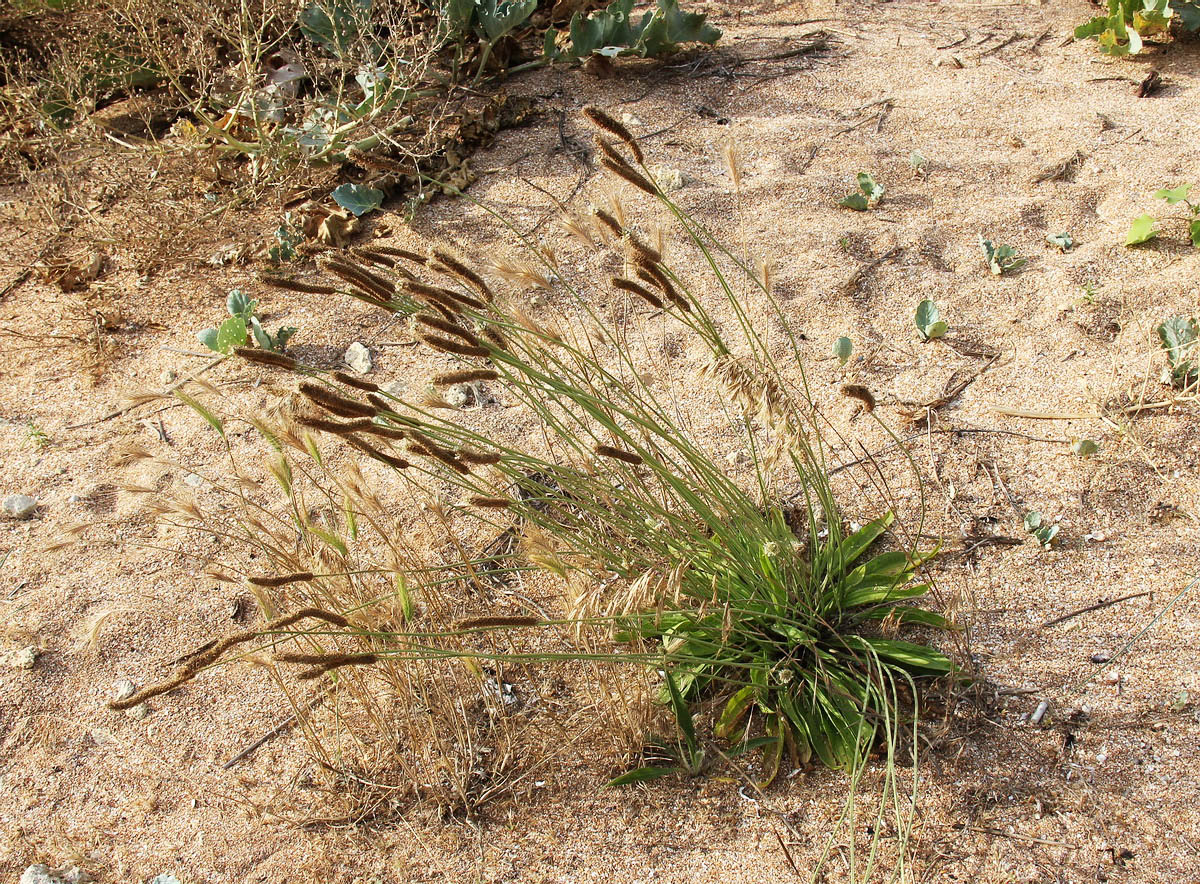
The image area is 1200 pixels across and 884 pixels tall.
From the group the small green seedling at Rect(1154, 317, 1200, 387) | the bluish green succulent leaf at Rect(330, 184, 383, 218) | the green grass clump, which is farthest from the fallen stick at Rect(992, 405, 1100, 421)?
the bluish green succulent leaf at Rect(330, 184, 383, 218)

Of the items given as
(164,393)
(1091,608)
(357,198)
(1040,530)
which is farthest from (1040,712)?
(357,198)

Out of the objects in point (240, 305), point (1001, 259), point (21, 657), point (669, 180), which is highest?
point (669, 180)

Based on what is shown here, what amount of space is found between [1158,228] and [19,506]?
11.4ft

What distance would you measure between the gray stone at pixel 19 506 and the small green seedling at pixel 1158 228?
3.33m

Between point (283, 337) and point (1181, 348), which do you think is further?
point (283, 337)

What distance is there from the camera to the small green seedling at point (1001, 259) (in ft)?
9.61

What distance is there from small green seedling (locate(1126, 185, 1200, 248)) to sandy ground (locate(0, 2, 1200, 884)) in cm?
6

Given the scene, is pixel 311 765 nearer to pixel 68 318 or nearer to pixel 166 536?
pixel 166 536

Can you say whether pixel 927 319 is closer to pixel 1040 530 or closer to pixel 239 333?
pixel 1040 530

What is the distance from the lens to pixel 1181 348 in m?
2.45

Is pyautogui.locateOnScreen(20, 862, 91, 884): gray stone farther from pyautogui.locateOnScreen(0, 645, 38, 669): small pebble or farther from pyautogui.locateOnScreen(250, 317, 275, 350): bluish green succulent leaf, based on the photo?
pyautogui.locateOnScreen(250, 317, 275, 350): bluish green succulent leaf

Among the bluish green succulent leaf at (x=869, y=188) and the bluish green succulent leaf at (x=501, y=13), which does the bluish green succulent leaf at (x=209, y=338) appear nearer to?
the bluish green succulent leaf at (x=501, y=13)

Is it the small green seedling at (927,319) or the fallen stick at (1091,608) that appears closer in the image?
the fallen stick at (1091,608)

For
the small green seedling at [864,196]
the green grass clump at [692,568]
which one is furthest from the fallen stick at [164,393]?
the small green seedling at [864,196]
